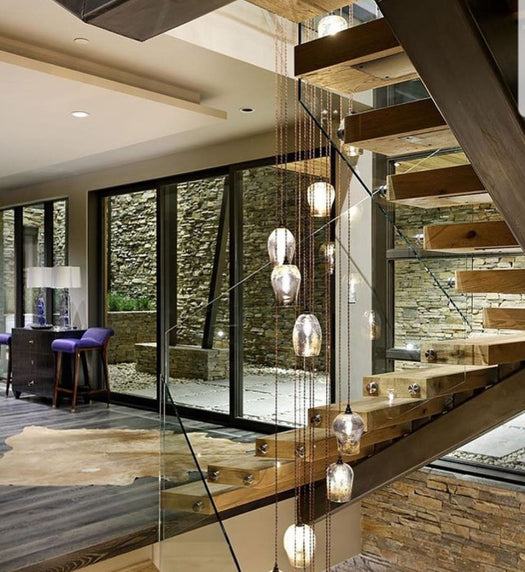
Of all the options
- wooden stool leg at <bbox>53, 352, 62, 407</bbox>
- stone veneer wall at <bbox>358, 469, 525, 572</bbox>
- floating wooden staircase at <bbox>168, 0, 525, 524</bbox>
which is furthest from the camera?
wooden stool leg at <bbox>53, 352, 62, 407</bbox>

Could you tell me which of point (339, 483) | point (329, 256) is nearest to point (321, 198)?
point (329, 256)

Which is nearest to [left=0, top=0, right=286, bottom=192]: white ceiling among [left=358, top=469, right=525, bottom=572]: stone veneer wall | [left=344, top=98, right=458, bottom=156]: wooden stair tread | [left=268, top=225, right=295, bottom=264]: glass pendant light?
[left=268, top=225, right=295, bottom=264]: glass pendant light

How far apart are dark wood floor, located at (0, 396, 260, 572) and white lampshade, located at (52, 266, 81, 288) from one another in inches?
133

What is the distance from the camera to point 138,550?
3480mm

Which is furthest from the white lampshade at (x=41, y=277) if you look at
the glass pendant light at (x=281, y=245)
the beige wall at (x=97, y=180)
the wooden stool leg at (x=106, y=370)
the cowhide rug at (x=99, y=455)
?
the glass pendant light at (x=281, y=245)

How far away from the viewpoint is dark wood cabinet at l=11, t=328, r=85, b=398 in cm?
684

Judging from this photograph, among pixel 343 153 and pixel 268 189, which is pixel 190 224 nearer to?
pixel 268 189

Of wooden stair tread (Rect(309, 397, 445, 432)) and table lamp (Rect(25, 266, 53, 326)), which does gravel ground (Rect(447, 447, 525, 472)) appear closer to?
wooden stair tread (Rect(309, 397, 445, 432))

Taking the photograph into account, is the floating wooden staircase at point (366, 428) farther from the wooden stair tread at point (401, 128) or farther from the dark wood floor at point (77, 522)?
the wooden stair tread at point (401, 128)

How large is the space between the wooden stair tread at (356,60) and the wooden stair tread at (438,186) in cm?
47

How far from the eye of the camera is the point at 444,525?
14.8 feet

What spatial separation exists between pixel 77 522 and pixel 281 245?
2.06 m

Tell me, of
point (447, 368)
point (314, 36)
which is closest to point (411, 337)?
point (447, 368)

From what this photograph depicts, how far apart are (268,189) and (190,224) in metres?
1.05
